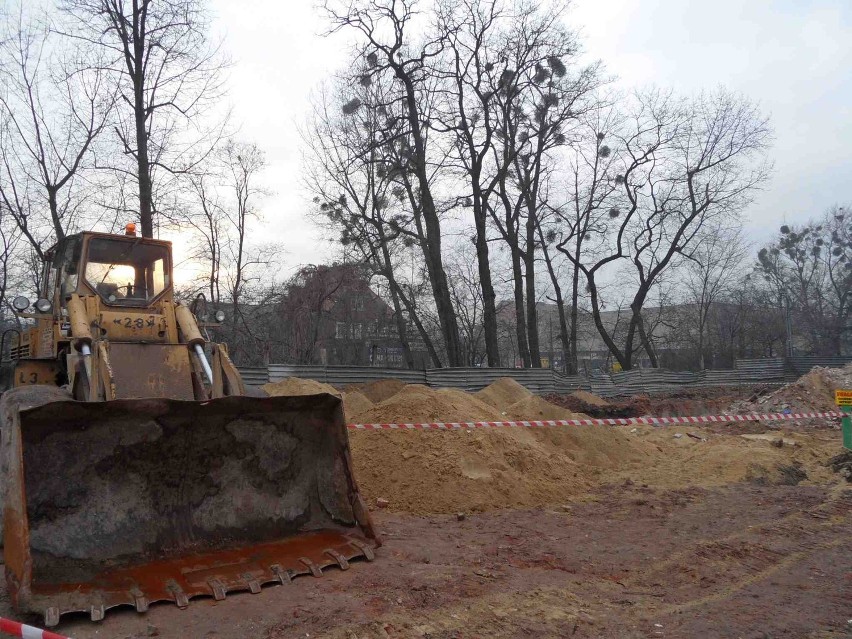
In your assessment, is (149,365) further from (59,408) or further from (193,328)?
(59,408)

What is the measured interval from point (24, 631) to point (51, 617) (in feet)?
2.15

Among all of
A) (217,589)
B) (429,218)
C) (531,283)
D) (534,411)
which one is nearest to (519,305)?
(531,283)

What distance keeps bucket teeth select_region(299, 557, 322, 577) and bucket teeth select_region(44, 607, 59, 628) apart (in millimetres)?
1807

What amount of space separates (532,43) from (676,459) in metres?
15.6

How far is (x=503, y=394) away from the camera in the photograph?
15.9 metres

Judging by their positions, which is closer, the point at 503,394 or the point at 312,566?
the point at 312,566

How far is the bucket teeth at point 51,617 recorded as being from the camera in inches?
175

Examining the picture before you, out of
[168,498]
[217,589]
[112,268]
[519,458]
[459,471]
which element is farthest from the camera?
[519,458]

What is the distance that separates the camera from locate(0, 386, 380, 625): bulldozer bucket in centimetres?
495

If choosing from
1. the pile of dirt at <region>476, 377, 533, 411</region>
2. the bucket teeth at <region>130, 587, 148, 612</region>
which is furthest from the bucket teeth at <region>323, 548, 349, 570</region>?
the pile of dirt at <region>476, 377, 533, 411</region>

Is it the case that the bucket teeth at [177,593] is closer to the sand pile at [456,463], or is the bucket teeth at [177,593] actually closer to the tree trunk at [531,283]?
the sand pile at [456,463]

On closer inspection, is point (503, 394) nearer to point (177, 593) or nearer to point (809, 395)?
point (809, 395)

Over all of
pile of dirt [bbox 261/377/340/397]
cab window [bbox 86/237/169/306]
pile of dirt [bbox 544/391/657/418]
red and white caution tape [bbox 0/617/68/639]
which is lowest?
pile of dirt [bbox 544/391/657/418]

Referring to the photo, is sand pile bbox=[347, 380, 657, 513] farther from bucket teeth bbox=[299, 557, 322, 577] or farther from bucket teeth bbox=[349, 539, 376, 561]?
bucket teeth bbox=[299, 557, 322, 577]
